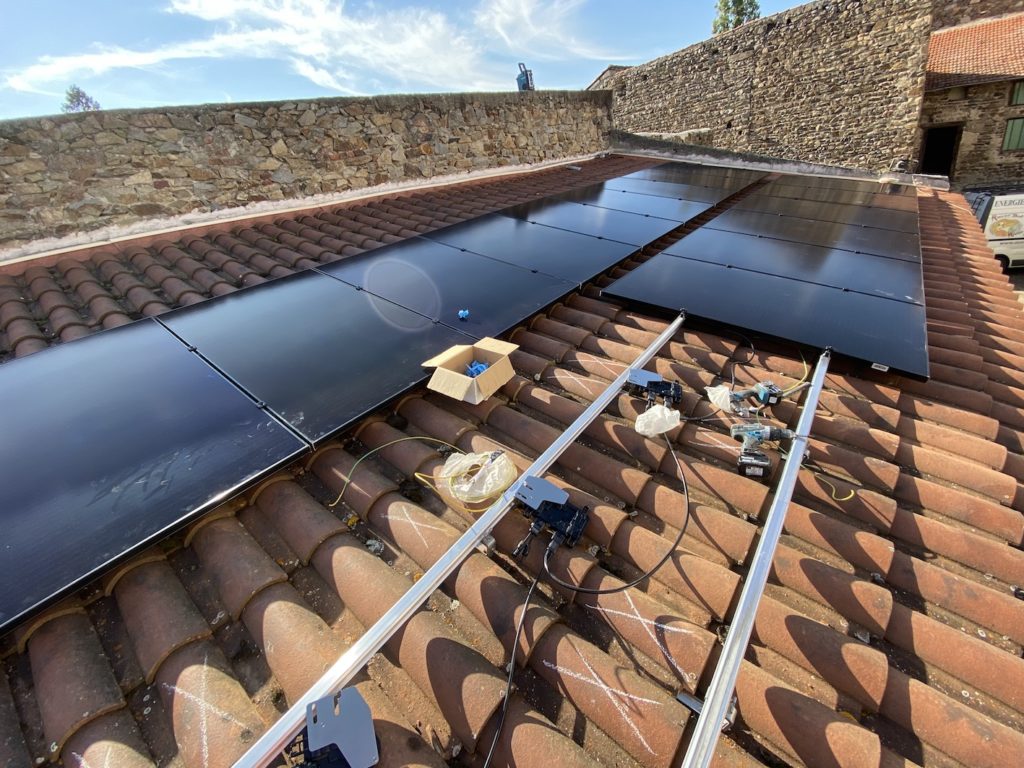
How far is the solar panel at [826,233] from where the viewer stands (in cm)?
471

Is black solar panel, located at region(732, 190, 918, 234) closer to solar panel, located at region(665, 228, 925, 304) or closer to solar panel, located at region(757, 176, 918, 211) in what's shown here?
solar panel, located at region(757, 176, 918, 211)

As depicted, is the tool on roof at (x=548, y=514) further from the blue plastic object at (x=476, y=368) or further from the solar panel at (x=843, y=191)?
the solar panel at (x=843, y=191)

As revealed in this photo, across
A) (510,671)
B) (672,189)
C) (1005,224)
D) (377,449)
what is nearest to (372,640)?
(510,671)

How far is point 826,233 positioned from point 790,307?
2586 millimetres

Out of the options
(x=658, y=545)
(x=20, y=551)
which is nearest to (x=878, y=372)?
(x=658, y=545)

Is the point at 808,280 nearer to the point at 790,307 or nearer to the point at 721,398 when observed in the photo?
the point at 790,307

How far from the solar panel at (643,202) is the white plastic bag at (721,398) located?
3.65 meters

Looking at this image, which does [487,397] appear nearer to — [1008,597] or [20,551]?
[20,551]

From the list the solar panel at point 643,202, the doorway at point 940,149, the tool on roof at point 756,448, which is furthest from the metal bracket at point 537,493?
the doorway at point 940,149

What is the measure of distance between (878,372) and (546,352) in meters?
2.40

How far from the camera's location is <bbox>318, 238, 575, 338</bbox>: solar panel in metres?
3.61

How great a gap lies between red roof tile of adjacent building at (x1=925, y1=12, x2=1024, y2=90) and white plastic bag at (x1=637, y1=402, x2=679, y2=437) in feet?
90.4

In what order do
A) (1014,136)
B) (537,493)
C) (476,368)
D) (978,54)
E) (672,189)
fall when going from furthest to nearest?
→ 1. (978,54)
2. (1014,136)
3. (672,189)
4. (476,368)
5. (537,493)

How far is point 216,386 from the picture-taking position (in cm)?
276
